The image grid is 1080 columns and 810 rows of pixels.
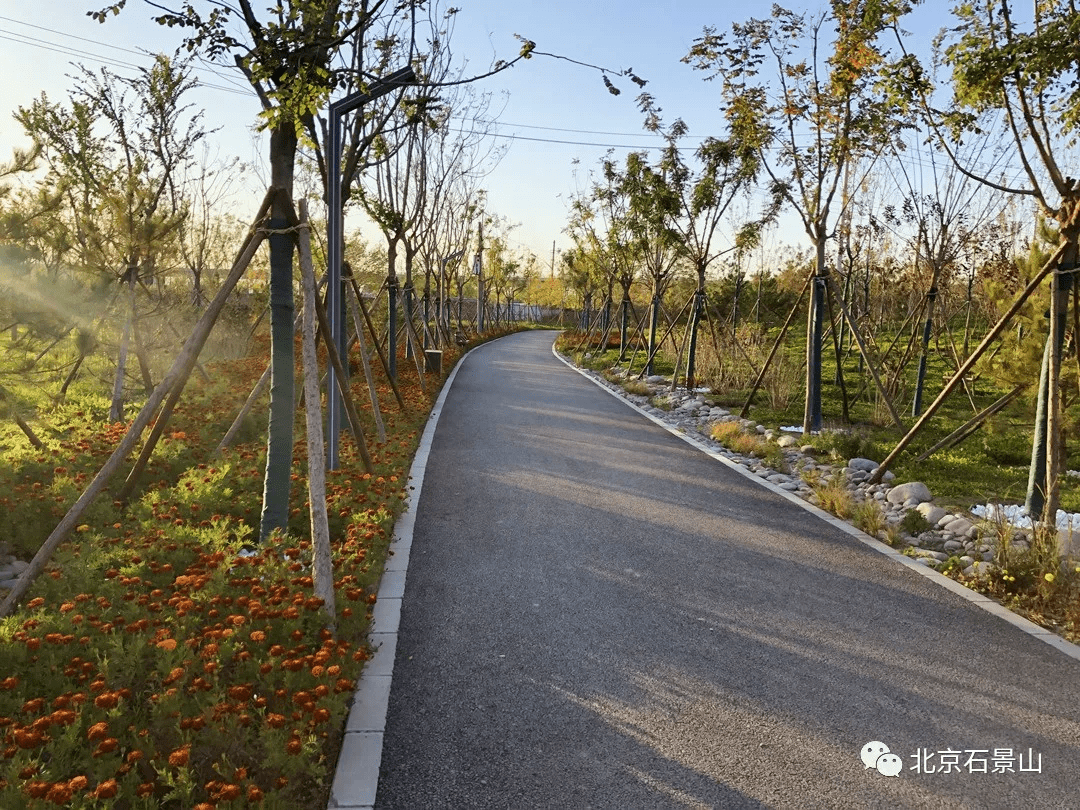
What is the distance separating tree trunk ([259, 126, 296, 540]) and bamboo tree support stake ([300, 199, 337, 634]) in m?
0.23

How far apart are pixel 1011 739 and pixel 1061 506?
4.86 metres

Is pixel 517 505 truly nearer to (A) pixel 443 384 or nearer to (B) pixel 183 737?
(B) pixel 183 737

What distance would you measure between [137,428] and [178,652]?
1.96 m

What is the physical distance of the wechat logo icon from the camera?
10.9ft

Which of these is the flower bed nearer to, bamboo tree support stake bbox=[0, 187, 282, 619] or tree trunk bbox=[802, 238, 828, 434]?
bamboo tree support stake bbox=[0, 187, 282, 619]

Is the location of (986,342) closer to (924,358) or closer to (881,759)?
(881,759)

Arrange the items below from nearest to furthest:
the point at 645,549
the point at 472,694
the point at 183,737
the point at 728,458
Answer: the point at 183,737 < the point at 472,694 < the point at 645,549 < the point at 728,458

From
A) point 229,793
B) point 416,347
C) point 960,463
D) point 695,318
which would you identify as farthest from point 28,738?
point 695,318

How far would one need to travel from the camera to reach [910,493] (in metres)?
7.56

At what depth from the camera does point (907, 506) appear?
742 cm

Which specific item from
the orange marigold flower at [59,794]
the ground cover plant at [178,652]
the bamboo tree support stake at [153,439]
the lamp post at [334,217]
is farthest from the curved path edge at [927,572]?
the bamboo tree support stake at [153,439]

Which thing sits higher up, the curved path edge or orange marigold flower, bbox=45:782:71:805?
orange marigold flower, bbox=45:782:71:805

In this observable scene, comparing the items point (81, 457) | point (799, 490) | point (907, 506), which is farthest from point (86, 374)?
point (907, 506)

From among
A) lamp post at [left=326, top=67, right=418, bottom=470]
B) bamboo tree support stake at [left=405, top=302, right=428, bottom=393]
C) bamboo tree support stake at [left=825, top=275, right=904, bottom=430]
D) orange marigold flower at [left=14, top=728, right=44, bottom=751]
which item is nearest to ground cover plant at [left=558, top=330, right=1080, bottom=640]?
bamboo tree support stake at [left=825, top=275, right=904, bottom=430]
